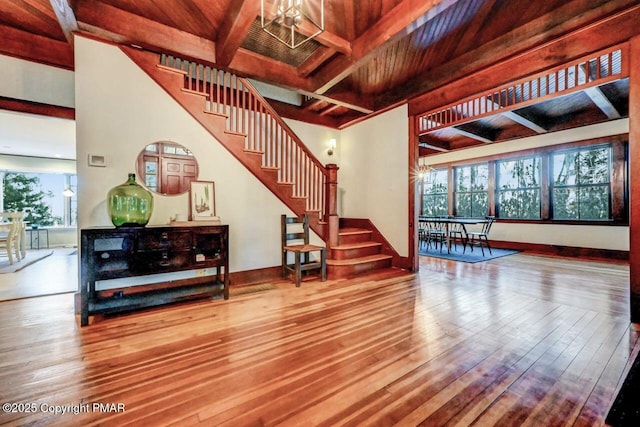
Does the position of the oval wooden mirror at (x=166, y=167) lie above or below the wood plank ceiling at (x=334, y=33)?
below

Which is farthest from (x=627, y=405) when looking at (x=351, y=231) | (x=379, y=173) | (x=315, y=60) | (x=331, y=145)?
(x=331, y=145)

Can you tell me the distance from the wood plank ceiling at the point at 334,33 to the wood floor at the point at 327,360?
2830 mm

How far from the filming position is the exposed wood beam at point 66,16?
7.57 ft

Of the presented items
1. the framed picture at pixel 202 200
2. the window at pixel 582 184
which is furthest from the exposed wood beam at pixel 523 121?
the framed picture at pixel 202 200

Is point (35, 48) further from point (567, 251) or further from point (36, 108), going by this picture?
point (567, 251)

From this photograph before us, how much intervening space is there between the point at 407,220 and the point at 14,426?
445 centimetres

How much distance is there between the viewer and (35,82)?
11.6 feet

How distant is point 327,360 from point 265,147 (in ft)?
11.1

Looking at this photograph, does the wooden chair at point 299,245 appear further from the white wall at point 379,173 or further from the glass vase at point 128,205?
the glass vase at point 128,205

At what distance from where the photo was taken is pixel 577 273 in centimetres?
418

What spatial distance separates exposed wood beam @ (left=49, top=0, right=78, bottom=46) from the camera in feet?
7.57

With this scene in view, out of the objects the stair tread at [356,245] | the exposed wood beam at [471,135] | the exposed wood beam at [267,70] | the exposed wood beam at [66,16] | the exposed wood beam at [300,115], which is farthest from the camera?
the exposed wood beam at [471,135]

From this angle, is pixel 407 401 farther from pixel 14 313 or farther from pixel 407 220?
pixel 14 313

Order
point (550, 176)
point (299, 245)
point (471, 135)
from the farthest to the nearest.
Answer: point (471, 135) < point (550, 176) < point (299, 245)
